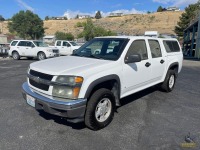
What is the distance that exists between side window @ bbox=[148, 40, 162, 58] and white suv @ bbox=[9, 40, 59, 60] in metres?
12.2

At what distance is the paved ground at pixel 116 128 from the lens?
328 centimetres

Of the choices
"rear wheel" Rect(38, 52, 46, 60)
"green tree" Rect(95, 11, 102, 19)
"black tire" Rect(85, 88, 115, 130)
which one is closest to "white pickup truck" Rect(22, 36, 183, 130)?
"black tire" Rect(85, 88, 115, 130)

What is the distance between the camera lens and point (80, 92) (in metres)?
3.27

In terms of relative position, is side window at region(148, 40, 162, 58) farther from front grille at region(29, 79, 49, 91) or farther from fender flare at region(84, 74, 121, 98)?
front grille at region(29, 79, 49, 91)

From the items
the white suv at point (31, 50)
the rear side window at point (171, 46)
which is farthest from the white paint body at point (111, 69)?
the white suv at point (31, 50)

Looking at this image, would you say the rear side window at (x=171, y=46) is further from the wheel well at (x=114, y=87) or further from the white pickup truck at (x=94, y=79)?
the wheel well at (x=114, y=87)

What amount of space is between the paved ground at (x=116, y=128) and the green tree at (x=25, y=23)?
46.9 metres

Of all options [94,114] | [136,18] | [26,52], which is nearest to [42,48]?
[26,52]

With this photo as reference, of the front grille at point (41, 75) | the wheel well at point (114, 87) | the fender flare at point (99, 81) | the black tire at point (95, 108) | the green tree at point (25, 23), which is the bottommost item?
the black tire at point (95, 108)

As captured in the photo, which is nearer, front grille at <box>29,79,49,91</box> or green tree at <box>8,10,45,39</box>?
front grille at <box>29,79,49,91</box>

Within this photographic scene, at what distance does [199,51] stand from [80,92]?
75.4 feet

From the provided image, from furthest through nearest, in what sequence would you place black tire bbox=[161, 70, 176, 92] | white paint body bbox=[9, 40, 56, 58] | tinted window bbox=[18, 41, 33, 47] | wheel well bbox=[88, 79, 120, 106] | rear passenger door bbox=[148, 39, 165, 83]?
tinted window bbox=[18, 41, 33, 47]
white paint body bbox=[9, 40, 56, 58]
black tire bbox=[161, 70, 176, 92]
rear passenger door bbox=[148, 39, 165, 83]
wheel well bbox=[88, 79, 120, 106]

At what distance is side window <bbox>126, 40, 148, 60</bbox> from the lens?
440cm

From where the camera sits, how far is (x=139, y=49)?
15.4ft
